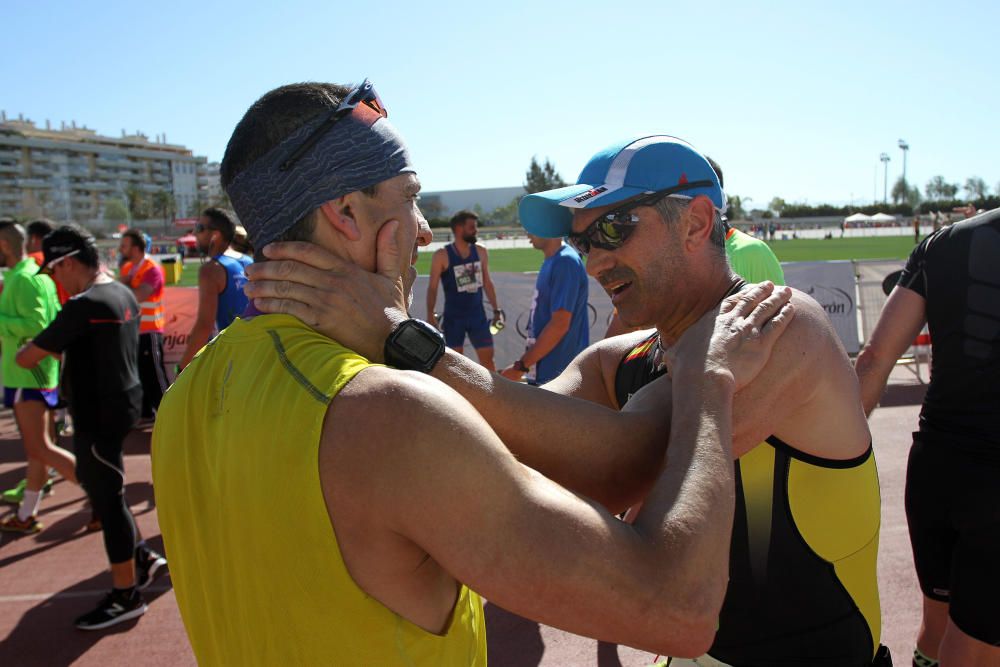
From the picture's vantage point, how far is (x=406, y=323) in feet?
4.33

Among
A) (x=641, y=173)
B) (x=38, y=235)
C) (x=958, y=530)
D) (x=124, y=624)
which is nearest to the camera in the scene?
(x=641, y=173)

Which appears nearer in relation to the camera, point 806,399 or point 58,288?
point 806,399

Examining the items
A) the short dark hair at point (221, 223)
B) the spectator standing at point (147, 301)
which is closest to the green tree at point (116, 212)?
the spectator standing at point (147, 301)

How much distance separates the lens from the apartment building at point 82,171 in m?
117

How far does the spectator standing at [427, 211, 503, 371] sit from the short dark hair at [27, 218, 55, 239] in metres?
3.91

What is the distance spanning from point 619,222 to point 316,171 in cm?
101

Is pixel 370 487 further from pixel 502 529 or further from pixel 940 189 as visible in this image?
pixel 940 189

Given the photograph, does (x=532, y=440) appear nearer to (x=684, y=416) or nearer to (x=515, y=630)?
(x=684, y=416)

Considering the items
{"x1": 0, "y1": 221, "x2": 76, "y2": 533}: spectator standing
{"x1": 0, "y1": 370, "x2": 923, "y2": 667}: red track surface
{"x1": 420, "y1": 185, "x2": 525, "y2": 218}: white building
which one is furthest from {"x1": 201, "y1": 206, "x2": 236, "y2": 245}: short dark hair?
{"x1": 420, "y1": 185, "x2": 525, "y2": 218}: white building

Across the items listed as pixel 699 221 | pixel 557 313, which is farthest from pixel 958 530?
pixel 557 313

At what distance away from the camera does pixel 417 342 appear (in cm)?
132

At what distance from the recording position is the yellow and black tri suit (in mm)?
1747

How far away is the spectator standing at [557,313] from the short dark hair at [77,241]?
3123 mm

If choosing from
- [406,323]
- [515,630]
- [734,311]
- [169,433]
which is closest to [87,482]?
[515,630]
